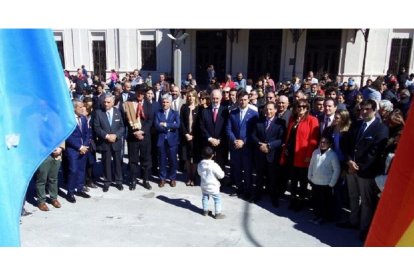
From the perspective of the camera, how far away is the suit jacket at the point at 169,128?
6484mm

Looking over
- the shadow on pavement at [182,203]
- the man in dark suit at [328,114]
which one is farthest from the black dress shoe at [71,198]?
the man in dark suit at [328,114]

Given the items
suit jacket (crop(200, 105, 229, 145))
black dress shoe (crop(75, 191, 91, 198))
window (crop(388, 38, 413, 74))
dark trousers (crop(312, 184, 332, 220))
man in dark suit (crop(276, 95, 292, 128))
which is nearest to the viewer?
dark trousers (crop(312, 184, 332, 220))

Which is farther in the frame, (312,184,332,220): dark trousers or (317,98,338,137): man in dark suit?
(317,98,338,137): man in dark suit

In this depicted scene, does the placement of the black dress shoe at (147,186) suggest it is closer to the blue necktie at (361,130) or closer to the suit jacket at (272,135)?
the suit jacket at (272,135)

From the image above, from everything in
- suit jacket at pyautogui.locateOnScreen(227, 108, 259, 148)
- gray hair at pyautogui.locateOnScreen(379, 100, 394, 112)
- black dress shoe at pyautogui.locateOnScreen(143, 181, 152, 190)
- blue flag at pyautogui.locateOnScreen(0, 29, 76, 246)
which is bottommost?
black dress shoe at pyautogui.locateOnScreen(143, 181, 152, 190)

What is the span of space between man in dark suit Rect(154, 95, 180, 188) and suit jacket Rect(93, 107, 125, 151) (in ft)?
2.03

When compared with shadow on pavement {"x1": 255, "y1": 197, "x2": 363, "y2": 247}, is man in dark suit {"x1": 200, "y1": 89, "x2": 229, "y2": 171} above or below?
above

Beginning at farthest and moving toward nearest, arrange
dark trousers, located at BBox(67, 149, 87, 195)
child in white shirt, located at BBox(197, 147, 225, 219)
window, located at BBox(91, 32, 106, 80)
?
window, located at BBox(91, 32, 106, 80), dark trousers, located at BBox(67, 149, 87, 195), child in white shirt, located at BBox(197, 147, 225, 219)

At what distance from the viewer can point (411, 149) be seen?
5.66ft

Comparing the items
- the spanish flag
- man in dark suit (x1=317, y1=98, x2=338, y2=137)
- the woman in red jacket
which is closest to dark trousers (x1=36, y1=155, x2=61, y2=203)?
the woman in red jacket

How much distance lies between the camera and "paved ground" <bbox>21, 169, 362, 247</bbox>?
4.66 m

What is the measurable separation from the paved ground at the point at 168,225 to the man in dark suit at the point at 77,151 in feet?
0.89

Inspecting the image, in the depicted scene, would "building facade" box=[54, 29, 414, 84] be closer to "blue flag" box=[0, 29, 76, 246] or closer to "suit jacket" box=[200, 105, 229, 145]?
"suit jacket" box=[200, 105, 229, 145]
